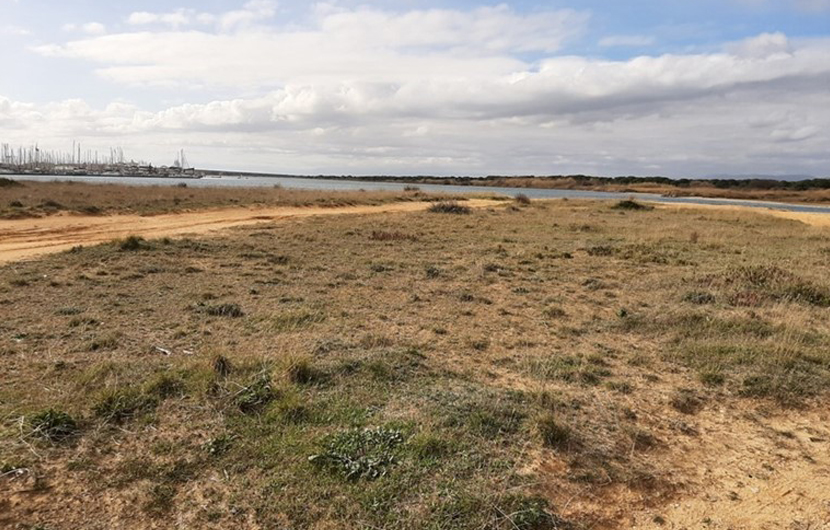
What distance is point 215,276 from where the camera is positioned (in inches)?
473

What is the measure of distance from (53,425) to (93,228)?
19437mm

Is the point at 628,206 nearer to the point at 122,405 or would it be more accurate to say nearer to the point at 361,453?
the point at 361,453

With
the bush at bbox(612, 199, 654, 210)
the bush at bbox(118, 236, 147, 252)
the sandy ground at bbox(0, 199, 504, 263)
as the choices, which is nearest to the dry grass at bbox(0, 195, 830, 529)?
the bush at bbox(118, 236, 147, 252)

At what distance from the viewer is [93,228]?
20.9 metres

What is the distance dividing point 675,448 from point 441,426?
2.11m

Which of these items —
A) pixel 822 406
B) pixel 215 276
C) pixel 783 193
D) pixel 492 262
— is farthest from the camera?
pixel 783 193

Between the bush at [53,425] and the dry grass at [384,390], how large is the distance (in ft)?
0.36

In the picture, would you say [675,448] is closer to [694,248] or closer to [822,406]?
[822,406]

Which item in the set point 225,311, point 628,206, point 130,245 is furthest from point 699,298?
point 628,206

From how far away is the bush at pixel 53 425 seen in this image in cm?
427

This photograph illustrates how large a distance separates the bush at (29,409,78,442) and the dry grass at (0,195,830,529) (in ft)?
0.36

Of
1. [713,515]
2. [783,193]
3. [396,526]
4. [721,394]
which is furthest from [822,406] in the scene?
[783,193]

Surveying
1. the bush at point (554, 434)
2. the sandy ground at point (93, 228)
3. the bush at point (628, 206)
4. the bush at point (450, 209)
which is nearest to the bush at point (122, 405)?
the bush at point (554, 434)

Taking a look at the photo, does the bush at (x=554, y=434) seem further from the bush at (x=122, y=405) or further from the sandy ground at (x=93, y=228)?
the sandy ground at (x=93, y=228)
